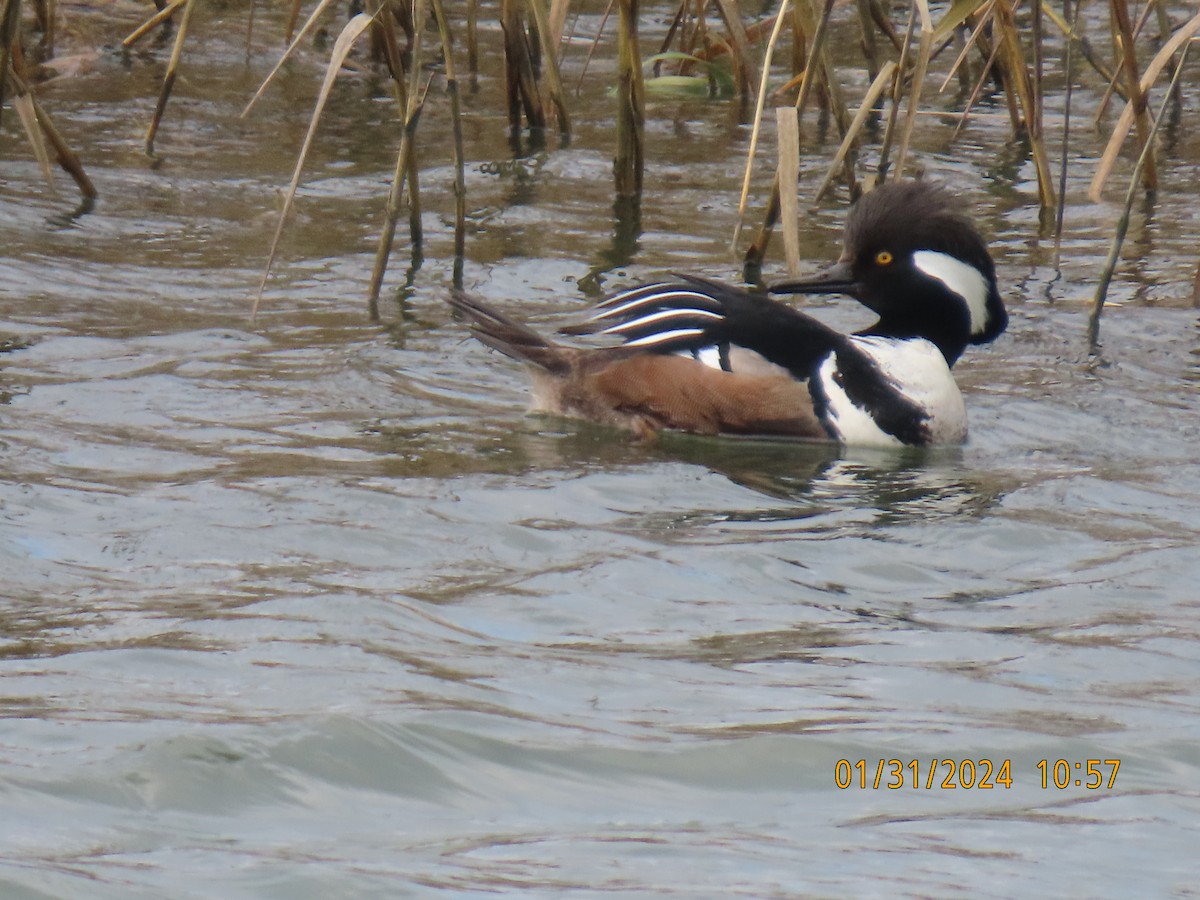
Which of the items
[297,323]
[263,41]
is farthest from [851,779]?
[263,41]

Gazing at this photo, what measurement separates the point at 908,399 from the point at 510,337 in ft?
4.92

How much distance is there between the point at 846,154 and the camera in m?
7.64

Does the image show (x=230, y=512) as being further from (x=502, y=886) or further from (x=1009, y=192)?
(x=1009, y=192)

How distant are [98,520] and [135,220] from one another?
410 centimetres

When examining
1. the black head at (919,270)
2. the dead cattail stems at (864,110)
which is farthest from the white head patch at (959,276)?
the dead cattail stems at (864,110)

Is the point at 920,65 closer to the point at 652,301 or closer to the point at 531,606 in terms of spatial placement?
the point at 652,301

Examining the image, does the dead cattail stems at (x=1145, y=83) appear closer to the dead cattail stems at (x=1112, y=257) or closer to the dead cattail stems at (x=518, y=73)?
the dead cattail stems at (x=1112, y=257)

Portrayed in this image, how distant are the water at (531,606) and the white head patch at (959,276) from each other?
0.44m

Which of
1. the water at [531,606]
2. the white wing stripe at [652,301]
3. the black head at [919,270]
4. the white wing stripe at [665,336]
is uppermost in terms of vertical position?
the black head at [919,270]

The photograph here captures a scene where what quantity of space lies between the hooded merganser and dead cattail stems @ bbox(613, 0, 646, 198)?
171cm

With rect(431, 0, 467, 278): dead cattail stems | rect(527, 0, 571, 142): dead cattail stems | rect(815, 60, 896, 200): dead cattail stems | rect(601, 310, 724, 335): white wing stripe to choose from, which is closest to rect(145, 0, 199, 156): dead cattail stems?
rect(431, 0, 467, 278): dead cattail stems

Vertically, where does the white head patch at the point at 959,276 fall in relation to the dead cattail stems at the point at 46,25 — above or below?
below

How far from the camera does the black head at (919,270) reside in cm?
655

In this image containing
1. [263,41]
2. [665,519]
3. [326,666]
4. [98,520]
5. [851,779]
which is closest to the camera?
[851,779]
